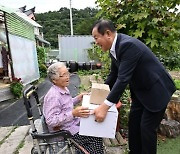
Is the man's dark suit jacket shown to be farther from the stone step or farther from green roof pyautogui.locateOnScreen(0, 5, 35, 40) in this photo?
green roof pyautogui.locateOnScreen(0, 5, 35, 40)

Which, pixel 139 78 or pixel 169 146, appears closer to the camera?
pixel 139 78

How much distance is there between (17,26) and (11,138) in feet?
16.2

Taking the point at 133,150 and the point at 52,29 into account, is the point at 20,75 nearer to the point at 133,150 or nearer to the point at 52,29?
the point at 133,150

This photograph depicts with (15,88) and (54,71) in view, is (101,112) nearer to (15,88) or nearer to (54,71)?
(54,71)

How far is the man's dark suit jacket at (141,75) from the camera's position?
1771mm

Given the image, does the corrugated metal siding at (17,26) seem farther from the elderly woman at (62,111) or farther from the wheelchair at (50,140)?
the wheelchair at (50,140)

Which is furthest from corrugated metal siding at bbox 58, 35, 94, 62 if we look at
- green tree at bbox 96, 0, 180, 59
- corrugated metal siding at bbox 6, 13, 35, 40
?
green tree at bbox 96, 0, 180, 59

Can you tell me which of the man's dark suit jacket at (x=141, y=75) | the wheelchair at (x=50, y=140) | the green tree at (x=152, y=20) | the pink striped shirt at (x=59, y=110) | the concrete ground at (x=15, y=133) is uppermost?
the green tree at (x=152, y=20)

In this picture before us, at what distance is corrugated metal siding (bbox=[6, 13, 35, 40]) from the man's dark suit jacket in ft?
18.3

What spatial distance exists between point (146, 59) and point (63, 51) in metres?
13.7

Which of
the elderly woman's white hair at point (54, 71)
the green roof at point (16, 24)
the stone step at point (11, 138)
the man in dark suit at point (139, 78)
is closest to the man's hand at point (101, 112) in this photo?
the man in dark suit at point (139, 78)

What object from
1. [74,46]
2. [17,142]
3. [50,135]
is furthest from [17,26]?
[74,46]

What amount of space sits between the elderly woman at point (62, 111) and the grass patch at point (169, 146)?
1.20 m

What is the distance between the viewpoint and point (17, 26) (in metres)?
7.53
